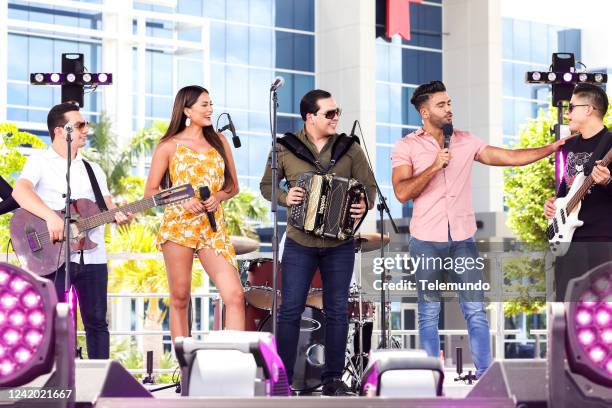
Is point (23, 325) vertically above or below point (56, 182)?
below

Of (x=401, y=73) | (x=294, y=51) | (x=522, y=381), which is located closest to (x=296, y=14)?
(x=294, y=51)

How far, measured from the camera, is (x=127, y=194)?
31.5 meters

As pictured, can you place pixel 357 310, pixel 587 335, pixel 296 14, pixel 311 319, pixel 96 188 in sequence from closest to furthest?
pixel 587 335
pixel 96 188
pixel 311 319
pixel 357 310
pixel 296 14

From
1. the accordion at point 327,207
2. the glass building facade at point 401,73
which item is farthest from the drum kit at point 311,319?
the glass building facade at point 401,73

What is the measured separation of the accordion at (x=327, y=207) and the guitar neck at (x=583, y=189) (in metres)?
1.22

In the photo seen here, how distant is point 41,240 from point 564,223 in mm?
3222

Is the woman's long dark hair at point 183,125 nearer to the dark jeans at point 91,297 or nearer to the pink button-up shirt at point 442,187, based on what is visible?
the dark jeans at point 91,297

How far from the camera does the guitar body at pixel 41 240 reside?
7118 mm

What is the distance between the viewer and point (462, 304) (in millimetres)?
6652

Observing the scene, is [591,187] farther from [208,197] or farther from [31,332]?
[31,332]

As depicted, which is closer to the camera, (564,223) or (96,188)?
(564,223)

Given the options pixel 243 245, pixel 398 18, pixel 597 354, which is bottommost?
pixel 597 354

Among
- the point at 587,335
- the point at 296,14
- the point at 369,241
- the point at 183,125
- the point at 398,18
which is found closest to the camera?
the point at 587,335

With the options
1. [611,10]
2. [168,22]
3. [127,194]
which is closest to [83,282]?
[127,194]
